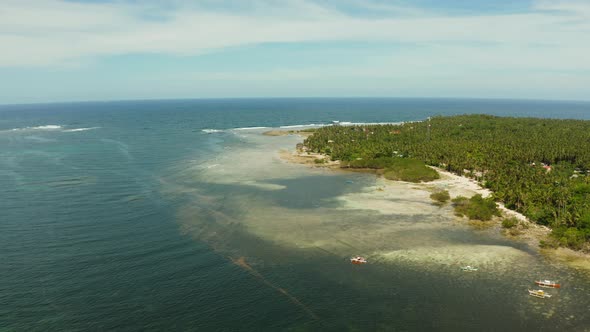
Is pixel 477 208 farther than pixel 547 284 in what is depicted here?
Yes

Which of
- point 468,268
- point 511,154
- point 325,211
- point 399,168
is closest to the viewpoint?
point 468,268

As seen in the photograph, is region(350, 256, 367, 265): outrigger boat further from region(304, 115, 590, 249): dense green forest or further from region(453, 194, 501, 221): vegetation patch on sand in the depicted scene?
region(304, 115, 590, 249): dense green forest

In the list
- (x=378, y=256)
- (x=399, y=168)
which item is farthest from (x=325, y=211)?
(x=399, y=168)

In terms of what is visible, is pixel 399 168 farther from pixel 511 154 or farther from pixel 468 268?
pixel 468 268

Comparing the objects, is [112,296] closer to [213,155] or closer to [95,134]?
[213,155]

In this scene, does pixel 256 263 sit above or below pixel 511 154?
below

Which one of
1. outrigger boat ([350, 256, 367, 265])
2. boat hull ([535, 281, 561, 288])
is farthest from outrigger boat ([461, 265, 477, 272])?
outrigger boat ([350, 256, 367, 265])

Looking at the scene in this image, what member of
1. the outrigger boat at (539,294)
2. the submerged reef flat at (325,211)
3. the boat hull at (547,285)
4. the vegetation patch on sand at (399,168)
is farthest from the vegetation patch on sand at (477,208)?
the outrigger boat at (539,294)
